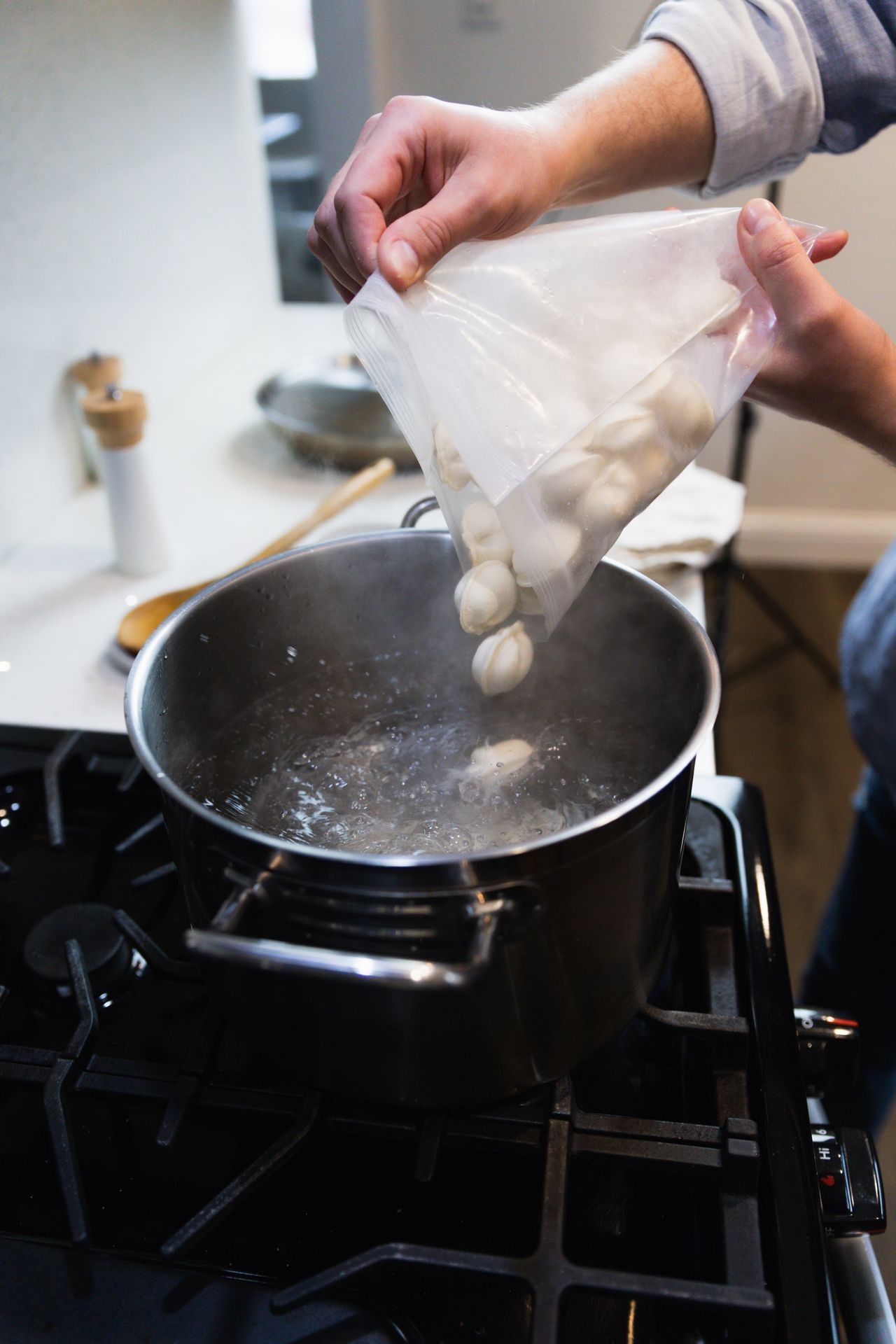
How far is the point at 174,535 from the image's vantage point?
99cm

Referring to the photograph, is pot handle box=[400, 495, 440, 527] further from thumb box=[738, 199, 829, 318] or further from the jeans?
the jeans

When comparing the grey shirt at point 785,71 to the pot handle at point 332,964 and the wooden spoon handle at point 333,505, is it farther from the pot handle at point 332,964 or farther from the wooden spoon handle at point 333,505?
the pot handle at point 332,964

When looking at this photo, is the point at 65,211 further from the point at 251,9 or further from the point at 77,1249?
the point at 77,1249

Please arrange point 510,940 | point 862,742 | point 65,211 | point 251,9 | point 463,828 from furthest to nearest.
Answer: point 251,9 → point 65,211 → point 862,742 → point 463,828 → point 510,940

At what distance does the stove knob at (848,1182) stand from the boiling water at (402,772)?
188 millimetres

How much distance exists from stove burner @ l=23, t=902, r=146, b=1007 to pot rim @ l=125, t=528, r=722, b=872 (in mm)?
150

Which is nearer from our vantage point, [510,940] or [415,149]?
[510,940]

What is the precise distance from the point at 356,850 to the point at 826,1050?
266 millimetres

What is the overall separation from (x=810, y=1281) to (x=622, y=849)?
18 cm

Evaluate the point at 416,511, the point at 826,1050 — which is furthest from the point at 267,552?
the point at 826,1050

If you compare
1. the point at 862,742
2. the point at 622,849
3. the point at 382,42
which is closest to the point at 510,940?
the point at 622,849

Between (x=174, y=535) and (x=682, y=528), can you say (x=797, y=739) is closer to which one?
(x=682, y=528)

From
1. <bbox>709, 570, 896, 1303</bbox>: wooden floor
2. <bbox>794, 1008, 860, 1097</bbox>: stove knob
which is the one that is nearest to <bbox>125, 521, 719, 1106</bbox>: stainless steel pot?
<bbox>794, 1008, 860, 1097</bbox>: stove knob

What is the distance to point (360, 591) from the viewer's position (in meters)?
0.60
